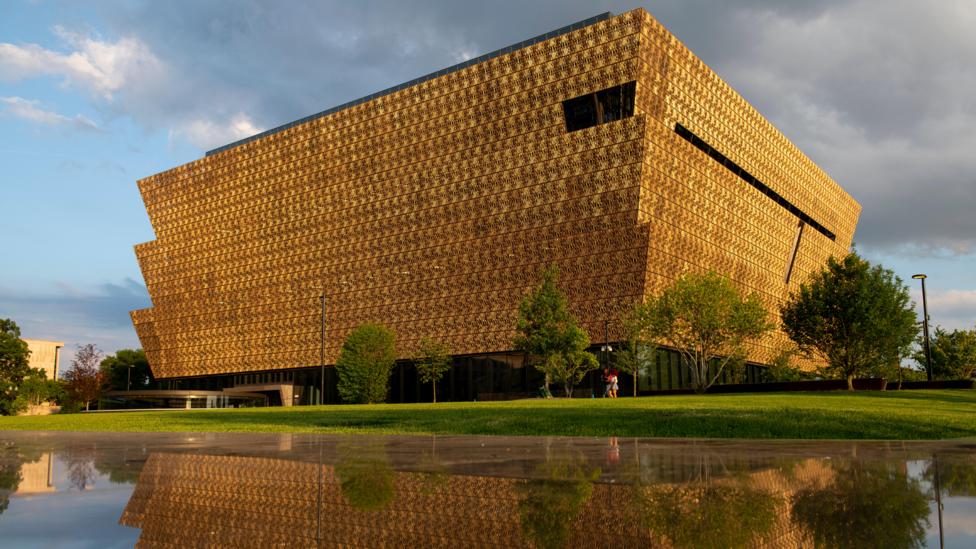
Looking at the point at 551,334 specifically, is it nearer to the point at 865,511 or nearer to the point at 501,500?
the point at 501,500

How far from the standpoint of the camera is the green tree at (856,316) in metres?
50.2

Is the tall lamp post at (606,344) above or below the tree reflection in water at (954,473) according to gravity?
above

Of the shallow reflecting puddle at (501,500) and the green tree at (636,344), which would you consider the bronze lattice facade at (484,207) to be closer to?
the green tree at (636,344)

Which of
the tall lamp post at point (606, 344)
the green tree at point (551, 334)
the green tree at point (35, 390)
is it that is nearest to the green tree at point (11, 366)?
the green tree at point (35, 390)

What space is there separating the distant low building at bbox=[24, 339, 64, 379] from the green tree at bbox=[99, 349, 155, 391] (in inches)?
470

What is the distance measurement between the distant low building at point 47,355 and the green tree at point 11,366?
69.7 m

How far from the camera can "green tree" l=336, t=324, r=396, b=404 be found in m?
→ 65.1

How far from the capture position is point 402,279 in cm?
7125

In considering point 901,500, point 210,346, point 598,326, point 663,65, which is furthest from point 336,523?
point 210,346

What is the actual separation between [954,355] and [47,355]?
152 metres

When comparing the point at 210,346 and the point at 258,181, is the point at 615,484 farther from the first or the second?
the point at 210,346

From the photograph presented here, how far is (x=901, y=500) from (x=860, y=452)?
15.5 ft

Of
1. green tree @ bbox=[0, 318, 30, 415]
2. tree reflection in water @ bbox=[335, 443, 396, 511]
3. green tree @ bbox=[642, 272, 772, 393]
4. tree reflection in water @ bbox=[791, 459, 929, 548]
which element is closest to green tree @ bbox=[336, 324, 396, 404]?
green tree @ bbox=[642, 272, 772, 393]

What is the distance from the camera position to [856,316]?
5053 centimetres
